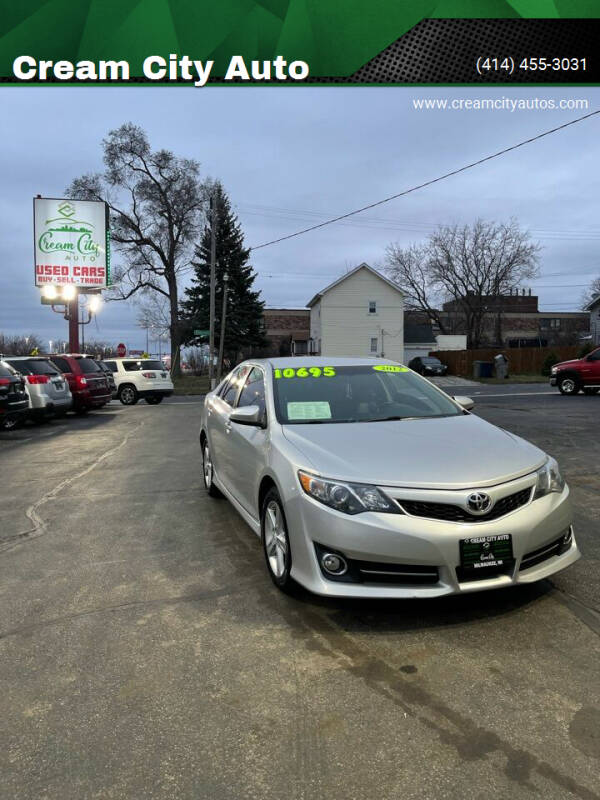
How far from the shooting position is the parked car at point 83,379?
16984mm

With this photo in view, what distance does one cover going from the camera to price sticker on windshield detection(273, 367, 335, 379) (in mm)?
4965

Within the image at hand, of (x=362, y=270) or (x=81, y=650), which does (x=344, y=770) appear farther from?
(x=362, y=270)

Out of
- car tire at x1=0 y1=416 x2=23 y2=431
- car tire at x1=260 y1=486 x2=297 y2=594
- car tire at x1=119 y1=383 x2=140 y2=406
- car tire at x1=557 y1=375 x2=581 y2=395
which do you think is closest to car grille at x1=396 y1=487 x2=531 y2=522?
car tire at x1=260 y1=486 x2=297 y2=594

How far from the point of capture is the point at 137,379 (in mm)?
22562

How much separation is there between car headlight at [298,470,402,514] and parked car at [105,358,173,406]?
20135mm

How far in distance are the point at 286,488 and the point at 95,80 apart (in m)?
10.5

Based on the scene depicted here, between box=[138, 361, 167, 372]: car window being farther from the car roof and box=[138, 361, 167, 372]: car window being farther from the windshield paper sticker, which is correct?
the windshield paper sticker

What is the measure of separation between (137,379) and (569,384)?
16194mm

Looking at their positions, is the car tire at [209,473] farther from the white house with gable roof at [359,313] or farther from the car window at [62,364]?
the white house with gable roof at [359,313]

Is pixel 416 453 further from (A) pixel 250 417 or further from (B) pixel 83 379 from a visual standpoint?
(B) pixel 83 379

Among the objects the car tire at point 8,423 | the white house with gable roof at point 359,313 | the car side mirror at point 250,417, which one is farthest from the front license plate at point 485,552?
the white house with gable roof at point 359,313

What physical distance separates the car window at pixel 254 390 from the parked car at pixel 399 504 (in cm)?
39

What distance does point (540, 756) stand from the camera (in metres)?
2.23

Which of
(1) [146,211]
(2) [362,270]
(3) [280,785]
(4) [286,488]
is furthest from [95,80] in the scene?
(2) [362,270]
